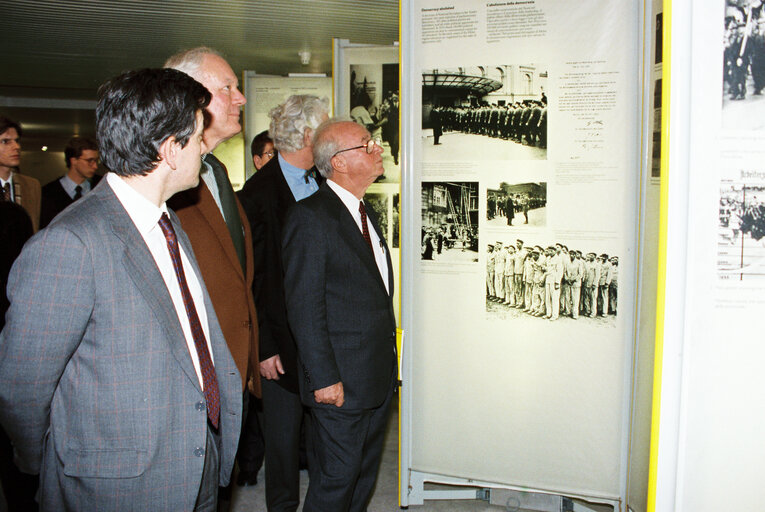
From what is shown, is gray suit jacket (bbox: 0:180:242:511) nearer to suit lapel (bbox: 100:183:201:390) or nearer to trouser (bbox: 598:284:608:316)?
suit lapel (bbox: 100:183:201:390)

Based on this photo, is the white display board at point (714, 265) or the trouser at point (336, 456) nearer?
the white display board at point (714, 265)

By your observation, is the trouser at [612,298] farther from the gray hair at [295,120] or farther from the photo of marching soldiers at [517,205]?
the gray hair at [295,120]

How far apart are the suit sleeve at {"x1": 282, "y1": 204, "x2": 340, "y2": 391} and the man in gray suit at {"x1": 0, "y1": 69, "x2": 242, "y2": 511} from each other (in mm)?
785

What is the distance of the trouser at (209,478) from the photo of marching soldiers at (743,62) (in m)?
1.55

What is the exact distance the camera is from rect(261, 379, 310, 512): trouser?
2803mm

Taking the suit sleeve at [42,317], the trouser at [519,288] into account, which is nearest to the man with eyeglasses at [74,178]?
the trouser at [519,288]

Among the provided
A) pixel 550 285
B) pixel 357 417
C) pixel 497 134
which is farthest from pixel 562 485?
pixel 497 134

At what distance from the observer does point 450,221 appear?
285cm

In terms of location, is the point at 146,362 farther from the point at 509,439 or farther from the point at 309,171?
the point at 509,439

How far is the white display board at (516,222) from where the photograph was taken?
262cm

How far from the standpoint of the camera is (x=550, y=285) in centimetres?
275

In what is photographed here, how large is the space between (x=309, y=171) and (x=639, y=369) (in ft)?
5.93

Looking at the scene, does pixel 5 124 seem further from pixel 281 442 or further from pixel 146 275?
pixel 146 275

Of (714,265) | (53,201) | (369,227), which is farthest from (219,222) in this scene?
(53,201)
